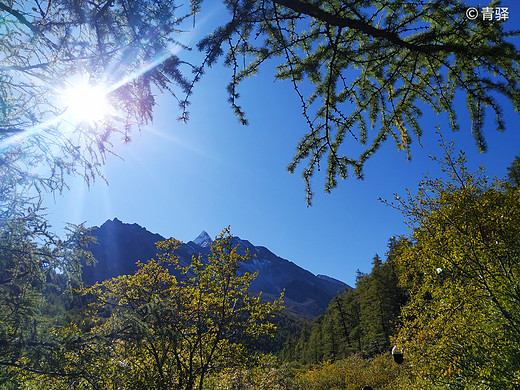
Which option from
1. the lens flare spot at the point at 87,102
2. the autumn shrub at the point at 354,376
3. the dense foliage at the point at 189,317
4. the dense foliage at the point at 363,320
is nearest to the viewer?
the lens flare spot at the point at 87,102

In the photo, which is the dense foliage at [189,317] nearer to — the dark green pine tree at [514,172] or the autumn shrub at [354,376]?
the autumn shrub at [354,376]

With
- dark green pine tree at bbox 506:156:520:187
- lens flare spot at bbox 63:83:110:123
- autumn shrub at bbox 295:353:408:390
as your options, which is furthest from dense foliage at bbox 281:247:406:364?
lens flare spot at bbox 63:83:110:123

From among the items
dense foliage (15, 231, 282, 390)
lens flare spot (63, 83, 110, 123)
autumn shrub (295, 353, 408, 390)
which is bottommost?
autumn shrub (295, 353, 408, 390)

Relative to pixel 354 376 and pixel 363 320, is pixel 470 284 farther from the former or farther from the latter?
pixel 363 320

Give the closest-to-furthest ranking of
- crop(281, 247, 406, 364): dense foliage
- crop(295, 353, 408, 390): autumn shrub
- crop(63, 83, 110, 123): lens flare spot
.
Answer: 1. crop(63, 83, 110, 123): lens flare spot
2. crop(295, 353, 408, 390): autumn shrub
3. crop(281, 247, 406, 364): dense foliage

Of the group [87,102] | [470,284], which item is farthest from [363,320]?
[87,102]

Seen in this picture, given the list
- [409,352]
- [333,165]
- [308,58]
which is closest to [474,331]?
[409,352]

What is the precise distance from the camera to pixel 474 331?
6.15 m

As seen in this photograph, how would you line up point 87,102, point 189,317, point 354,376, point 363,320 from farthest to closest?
1. point 363,320
2. point 354,376
3. point 189,317
4. point 87,102

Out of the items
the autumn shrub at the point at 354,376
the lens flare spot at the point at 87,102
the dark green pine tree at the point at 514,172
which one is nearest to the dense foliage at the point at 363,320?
the autumn shrub at the point at 354,376

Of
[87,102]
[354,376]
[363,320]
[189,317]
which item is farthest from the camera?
[363,320]

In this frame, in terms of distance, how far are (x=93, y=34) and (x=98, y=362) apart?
4.87m

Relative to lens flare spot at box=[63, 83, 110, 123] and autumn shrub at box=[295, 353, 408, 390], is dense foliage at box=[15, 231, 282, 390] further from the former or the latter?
autumn shrub at box=[295, 353, 408, 390]

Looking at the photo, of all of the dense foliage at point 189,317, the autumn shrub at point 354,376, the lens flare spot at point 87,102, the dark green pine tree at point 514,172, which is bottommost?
the autumn shrub at point 354,376
